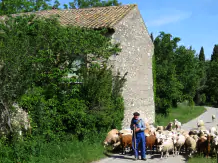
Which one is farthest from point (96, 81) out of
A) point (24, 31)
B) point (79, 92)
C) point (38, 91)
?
point (24, 31)

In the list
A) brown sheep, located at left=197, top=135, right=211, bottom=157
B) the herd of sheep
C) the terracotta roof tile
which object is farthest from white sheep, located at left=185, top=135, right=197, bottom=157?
the terracotta roof tile

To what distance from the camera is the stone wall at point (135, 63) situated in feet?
58.0

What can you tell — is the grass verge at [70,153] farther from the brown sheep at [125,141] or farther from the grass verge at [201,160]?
the grass verge at [201,160]

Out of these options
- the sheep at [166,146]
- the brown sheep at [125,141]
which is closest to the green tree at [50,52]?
the brown sheep at [125,141]

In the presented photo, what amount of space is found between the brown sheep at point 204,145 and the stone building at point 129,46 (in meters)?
6.05

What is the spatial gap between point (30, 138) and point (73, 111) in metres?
2.15


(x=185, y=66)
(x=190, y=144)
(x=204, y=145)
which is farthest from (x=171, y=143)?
(x=185, y=66)

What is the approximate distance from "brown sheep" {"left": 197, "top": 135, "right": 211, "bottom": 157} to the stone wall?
6.05 metres

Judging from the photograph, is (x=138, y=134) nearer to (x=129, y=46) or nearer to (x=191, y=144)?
(x=191, y=144)

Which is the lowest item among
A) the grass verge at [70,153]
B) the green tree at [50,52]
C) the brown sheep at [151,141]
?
the grass verge at [70,153]

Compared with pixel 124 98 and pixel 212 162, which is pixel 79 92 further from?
pixel 212 162

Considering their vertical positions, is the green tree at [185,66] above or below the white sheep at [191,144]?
above

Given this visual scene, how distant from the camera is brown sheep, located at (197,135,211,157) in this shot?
11.6 meters

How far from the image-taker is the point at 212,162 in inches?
413
